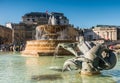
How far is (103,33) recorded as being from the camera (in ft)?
382

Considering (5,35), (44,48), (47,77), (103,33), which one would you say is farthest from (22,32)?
(47,77)

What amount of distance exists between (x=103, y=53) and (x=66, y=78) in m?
2.34

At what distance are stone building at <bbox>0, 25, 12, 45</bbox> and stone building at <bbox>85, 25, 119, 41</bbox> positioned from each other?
27962 mm

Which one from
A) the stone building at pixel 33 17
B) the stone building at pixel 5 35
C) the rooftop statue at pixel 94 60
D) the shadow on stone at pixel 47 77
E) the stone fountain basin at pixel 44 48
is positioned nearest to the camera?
the shadow on stone at pixel 47 77

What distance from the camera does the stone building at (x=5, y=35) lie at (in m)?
106

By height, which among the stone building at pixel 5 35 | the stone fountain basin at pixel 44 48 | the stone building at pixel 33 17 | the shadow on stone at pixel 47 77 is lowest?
the shadow on stone at pixel 47 77

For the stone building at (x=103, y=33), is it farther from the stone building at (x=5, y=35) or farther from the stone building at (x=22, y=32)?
the stone building at (x=5, y=35)

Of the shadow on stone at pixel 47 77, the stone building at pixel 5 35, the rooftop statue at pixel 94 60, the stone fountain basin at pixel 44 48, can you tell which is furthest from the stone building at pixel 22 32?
the shadow on stone at pixel 47 77

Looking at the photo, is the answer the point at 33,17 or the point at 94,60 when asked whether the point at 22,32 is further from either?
the point at 94,60

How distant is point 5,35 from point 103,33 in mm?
33725

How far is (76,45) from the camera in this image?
51.1 ft

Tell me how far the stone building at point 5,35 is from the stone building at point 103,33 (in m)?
28.0

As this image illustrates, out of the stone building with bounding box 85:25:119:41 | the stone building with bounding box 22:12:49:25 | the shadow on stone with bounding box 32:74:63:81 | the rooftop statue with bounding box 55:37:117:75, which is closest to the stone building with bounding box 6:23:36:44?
the stone building with bounding box 22:12:49:25

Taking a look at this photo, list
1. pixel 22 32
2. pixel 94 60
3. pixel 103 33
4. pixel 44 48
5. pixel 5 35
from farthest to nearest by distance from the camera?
pixel 103 33 → pixel 22 32 → pixel 5 35 → pixel 44 48 → pixel 94 60
